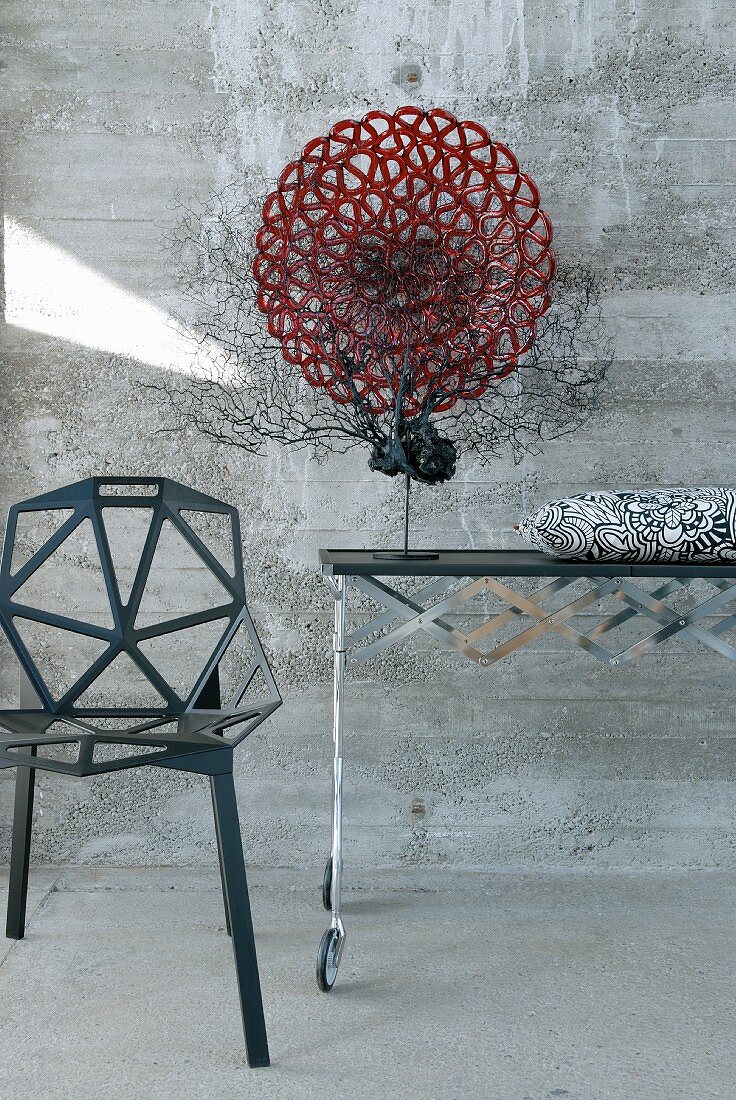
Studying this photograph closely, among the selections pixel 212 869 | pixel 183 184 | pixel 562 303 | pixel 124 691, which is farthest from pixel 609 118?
pixel 212 869

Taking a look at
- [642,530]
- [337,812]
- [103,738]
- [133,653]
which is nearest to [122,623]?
[133,653]

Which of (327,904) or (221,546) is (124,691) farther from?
(327,904)

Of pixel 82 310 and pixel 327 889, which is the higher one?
pixel 82 310

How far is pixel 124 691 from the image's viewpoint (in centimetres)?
231

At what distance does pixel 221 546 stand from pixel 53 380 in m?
0.56

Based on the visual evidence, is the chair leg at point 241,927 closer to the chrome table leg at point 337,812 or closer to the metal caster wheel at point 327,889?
the chrome table leg at point 337,812

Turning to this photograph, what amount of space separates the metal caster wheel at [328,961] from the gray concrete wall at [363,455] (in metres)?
0.56

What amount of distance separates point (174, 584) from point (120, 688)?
11.3 inches

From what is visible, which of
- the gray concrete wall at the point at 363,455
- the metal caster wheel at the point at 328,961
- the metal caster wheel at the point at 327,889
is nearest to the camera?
the metal caster wheel at the point at 328,961

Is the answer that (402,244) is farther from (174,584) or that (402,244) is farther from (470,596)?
(174,584)

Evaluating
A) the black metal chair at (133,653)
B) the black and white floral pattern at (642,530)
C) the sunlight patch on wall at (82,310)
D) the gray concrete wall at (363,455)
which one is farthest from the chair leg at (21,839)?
the black and white floral pattern at (642,530)

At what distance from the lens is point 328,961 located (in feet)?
5.54

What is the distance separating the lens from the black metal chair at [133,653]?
1471 mm

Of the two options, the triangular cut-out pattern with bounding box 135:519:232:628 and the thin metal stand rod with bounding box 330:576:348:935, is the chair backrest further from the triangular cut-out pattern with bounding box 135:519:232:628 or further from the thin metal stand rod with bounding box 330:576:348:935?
the thin metal stand rod with bounding box 330:576:348:935
